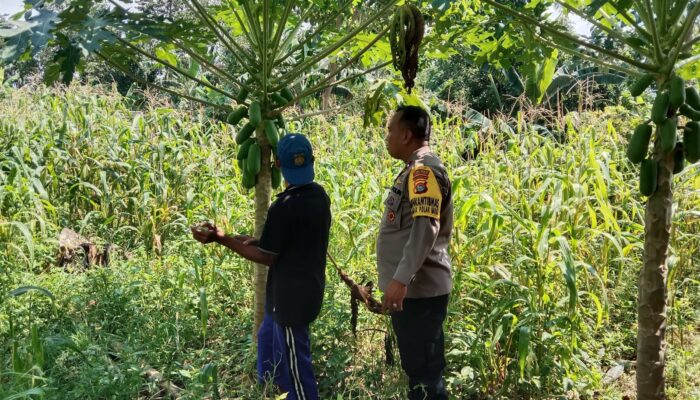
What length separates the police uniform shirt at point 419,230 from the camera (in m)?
2.51

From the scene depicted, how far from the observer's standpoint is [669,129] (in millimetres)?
2193

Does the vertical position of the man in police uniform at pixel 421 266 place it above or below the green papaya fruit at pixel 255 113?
below

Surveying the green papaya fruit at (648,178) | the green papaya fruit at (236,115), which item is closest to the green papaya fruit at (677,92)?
the green papaya fruit at (648,178)

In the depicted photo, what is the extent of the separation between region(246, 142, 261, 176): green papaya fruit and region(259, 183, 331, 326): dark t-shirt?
22 cm

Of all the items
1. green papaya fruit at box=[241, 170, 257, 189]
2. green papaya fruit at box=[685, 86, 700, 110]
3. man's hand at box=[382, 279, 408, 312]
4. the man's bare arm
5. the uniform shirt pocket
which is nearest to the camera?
green papaya fruit at box=[685, 86, 700, 110]

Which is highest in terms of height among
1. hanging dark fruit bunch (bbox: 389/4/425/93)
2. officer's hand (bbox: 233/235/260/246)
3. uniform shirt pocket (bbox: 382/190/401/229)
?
hanging dark fruit bunch (bbox: 389/4/425/93)

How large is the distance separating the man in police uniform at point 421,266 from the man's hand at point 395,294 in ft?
0.30

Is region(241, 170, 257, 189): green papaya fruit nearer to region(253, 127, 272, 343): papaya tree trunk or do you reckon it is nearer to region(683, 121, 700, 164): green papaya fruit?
region(253, 127, 272, 343): papaya tree trunk

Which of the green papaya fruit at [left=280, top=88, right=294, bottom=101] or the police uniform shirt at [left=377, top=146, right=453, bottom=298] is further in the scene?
the green papaya fruit at [left=280, top=88, right=294, bottom=101]

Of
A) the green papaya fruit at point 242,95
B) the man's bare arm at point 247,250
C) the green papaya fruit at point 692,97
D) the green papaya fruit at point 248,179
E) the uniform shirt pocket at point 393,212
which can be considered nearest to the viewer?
the green papaya fruit at point 692,97

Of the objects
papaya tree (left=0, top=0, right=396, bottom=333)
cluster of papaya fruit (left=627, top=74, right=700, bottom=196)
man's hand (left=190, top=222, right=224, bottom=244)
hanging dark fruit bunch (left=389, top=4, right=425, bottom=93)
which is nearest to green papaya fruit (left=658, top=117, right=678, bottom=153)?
cluster of papaya fruit (left=627, top=74, right=700, bottom=196)

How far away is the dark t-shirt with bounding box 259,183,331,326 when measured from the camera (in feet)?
8.64

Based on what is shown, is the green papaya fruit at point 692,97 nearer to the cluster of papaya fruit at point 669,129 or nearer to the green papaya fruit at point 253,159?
the cluster of papaya fruit at point 669,129

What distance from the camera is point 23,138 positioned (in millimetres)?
5652
